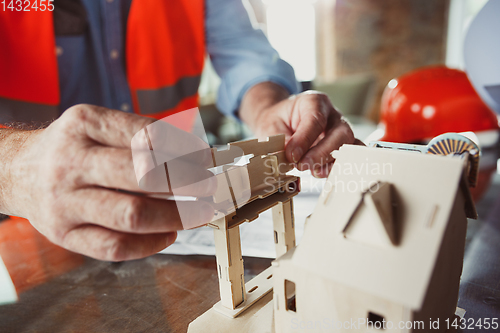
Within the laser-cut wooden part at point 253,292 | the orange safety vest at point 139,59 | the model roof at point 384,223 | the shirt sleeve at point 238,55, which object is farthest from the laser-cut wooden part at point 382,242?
the shirt sleeve at point 238,55

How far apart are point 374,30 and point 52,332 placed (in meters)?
4.06

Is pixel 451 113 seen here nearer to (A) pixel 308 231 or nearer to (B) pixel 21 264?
(A) pixel 308 231

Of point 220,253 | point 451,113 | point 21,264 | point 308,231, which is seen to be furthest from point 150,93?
point 451,113

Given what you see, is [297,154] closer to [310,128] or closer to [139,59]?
[310,128]

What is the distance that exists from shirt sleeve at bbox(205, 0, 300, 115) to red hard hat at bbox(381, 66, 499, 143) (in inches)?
18.8

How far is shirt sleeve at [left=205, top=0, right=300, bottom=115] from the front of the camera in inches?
42.9

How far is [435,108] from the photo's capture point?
1183mm

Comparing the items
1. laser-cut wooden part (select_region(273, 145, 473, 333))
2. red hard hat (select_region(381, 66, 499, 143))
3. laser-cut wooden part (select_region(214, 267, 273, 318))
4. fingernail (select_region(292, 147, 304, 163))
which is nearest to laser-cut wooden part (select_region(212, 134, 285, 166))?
fingernail (select_region(292, 147, 304, 163))

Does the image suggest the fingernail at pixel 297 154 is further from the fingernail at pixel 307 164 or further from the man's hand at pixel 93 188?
the man's hand at pixel 93 188

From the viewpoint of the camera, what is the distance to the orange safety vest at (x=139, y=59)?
0.81m

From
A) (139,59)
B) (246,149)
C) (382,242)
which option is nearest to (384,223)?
(382,242)

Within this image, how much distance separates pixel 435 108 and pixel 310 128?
84 centimetres

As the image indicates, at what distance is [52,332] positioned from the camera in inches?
19.0

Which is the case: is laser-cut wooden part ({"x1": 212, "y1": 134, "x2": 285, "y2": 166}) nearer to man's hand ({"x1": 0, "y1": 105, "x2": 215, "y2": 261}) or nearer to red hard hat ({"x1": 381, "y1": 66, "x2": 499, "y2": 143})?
man's hand ({"x1": 0, "y1": 105, "x2": 215, "y2": 261})
